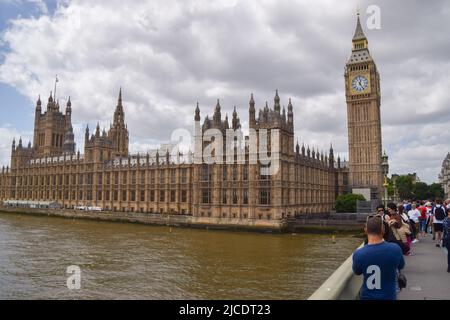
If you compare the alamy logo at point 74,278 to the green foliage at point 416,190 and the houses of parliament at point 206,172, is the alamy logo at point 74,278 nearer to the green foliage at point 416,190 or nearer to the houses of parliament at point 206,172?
the houses of parliament at point 206,172

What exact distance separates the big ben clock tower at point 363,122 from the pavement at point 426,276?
72.0m

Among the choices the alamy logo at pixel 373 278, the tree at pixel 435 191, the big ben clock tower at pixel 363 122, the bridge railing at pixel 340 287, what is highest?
the big ben clock tower at pixel 363 122

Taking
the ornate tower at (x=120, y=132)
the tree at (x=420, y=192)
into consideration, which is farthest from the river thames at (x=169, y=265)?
the tree at (x=420, y=192)

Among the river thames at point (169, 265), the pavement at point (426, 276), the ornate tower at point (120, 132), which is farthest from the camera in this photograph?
the ornate tower at point (120, 132)

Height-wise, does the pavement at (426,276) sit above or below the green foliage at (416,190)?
below

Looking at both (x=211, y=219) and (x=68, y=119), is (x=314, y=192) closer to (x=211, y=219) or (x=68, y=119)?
(x=211, y=219)

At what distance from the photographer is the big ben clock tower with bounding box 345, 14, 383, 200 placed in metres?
84.3

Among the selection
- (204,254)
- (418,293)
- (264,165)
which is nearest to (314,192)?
(264,165)

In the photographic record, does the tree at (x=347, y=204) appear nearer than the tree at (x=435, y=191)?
Yes

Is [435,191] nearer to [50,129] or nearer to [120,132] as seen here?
[120,132]

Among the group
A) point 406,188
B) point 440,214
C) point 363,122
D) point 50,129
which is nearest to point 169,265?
point 440,214

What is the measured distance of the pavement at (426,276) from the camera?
840 cm

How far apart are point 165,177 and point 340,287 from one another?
227ft

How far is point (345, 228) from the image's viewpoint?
51625 mm
